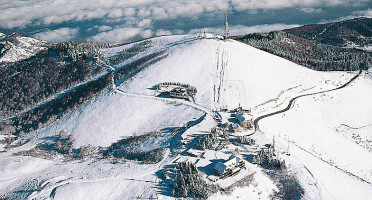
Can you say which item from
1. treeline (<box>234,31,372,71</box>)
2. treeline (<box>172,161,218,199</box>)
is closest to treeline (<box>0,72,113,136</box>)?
treeline (<box>172,161,218,199</box>)

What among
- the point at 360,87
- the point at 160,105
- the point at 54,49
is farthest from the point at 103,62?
the point at 360,87

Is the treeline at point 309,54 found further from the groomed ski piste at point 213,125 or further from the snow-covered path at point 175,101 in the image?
the snow-covered path at point 175,101

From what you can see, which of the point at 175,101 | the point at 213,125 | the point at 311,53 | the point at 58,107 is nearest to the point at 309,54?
the point at 311,53

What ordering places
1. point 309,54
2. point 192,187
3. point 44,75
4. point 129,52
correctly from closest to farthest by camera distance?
point 192,187
point 44,75
point 129,52
point 309,54

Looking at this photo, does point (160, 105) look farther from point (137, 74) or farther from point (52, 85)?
point (52, 85)

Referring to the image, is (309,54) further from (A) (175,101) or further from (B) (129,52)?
(A) (175,101)
